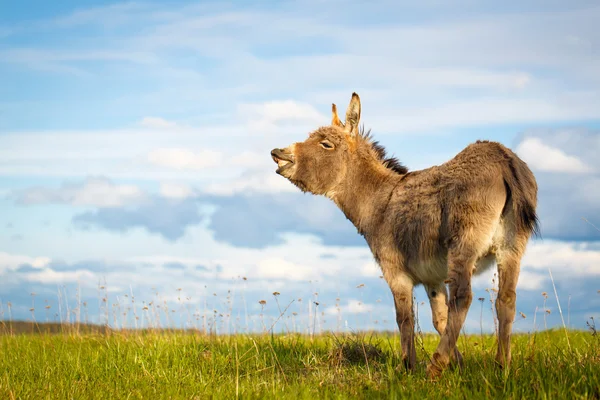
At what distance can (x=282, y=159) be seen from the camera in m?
9.82

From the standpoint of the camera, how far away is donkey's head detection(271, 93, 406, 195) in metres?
9.60

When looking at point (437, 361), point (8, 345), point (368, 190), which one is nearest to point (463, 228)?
point (437, 361)

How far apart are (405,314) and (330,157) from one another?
109 inches

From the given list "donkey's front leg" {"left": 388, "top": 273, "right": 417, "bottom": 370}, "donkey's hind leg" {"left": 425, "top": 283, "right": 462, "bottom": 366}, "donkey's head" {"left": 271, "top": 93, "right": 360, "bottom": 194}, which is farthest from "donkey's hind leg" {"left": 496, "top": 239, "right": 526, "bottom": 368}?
"donkey's head" {"left": 271, "top": 93, "right": 360, "bottom": 194}

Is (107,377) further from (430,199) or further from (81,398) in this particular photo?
(430,199)

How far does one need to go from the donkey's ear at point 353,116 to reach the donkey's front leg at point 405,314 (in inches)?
104

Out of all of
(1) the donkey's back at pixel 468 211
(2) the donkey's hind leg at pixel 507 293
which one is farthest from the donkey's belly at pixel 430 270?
(2) the donkey's hind leg at pixel 507 293

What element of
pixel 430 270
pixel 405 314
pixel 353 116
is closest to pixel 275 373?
pixel 405 314

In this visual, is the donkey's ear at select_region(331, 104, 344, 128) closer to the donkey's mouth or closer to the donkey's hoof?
the donkey's mouth

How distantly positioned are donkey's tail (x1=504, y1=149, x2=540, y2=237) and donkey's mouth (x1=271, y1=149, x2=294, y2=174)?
3448 mm

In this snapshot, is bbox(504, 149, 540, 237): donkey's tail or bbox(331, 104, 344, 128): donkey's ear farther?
bbox(331, 104, 344, 128): donkey's ear

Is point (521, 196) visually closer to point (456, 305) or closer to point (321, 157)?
point (456, 305)

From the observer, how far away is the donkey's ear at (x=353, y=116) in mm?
9500

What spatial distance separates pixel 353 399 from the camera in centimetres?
685
